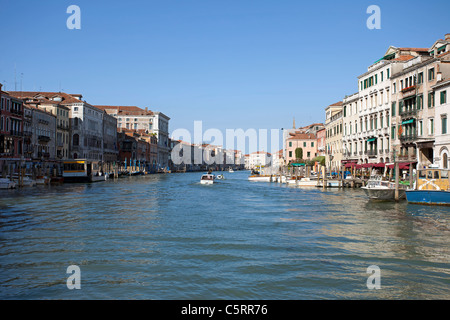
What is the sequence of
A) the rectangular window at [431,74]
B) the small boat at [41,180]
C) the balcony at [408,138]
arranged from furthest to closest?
the small boat at [41,180], the balcony at [408,138], the rectangular window at [431,74]

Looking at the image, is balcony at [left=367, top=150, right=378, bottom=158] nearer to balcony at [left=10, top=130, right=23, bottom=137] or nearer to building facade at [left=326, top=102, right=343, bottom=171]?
building facade at [left=326, top=102, right=343, bottom=171]

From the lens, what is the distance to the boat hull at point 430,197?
70.4 feet

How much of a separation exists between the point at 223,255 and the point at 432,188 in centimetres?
1587

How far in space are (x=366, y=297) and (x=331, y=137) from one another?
50962mm

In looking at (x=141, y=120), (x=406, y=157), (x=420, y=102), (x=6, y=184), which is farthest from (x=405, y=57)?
(x=141, y=120)

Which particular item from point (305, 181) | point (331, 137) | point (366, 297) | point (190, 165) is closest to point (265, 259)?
point (366, 297)

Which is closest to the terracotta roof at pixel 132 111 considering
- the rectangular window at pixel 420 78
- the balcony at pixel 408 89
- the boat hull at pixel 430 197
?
the balcony at pixel 408 89

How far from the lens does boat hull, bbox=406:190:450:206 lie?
21.5 metres

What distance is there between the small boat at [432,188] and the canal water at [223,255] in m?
3.60

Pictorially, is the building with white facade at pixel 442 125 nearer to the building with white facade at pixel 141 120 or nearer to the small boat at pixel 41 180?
the small boat at pixel 41 180

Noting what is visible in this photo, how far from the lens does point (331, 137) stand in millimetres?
56656

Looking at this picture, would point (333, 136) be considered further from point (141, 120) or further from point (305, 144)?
point (141, 120)

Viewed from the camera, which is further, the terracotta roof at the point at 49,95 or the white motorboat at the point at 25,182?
the terracotta roof at the point at 49,95
